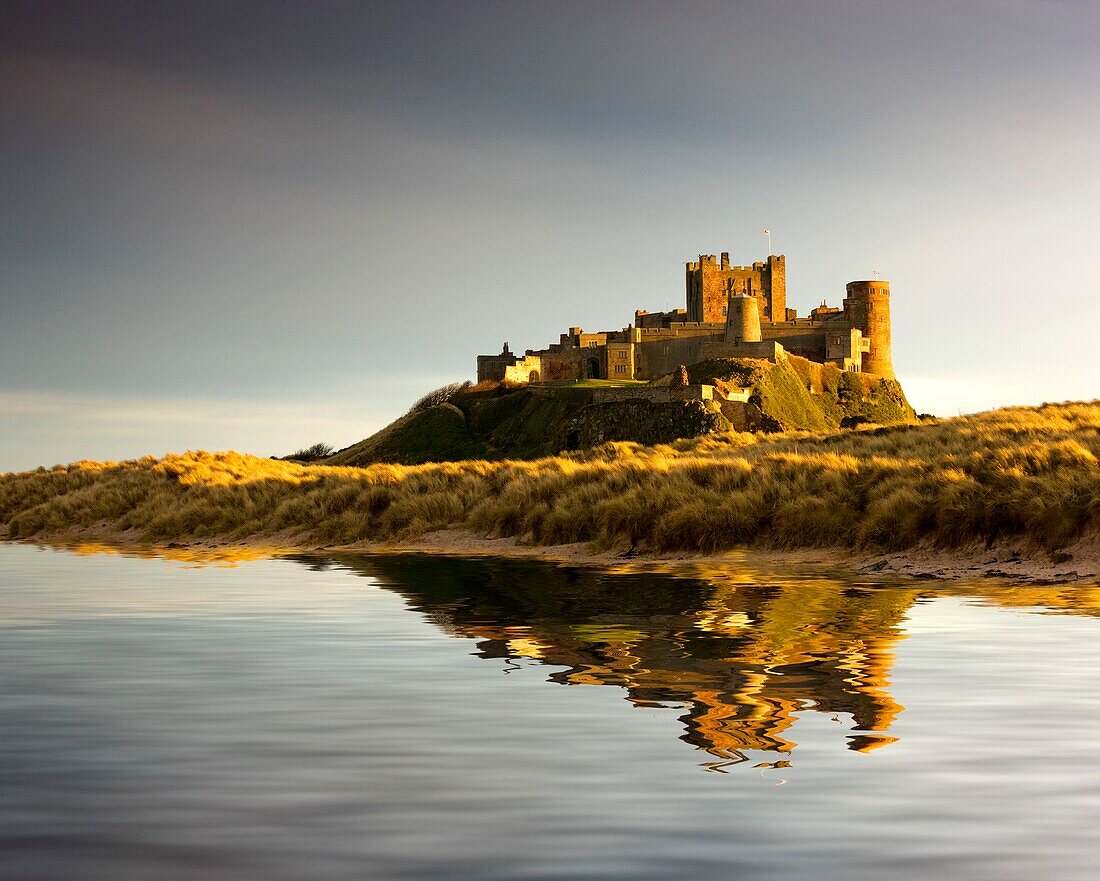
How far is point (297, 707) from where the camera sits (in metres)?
7.07

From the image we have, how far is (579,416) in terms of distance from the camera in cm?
10044

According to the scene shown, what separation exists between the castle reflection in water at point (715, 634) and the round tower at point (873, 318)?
118 metres

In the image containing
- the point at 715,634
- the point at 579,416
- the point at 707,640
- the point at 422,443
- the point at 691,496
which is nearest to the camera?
the point at 707,640

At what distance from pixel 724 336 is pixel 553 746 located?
113663 mm

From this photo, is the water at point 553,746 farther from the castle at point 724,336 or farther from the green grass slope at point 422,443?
the castle at point 724,336

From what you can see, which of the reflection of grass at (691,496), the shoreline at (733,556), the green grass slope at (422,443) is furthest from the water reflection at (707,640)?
the green grass slope at (422,443)

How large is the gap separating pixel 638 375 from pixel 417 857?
113000mm

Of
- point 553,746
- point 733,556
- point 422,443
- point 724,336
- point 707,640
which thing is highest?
point 724,336

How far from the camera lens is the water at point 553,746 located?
433cm

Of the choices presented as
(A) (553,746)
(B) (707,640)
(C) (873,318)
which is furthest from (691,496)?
(C) (873,318)

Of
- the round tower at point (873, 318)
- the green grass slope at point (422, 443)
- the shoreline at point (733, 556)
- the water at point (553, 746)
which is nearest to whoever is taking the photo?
the water at point (553, 746)

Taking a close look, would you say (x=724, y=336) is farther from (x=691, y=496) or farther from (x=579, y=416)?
(x=691, y=496)

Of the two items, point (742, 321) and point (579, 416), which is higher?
point (742, 321)

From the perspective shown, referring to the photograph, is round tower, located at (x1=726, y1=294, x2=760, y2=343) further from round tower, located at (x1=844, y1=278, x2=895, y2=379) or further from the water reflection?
the water reflection
